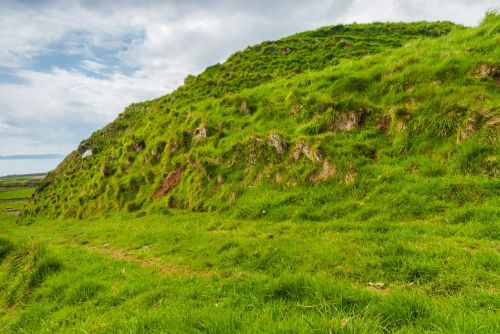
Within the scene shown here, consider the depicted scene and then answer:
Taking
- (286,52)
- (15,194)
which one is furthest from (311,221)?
(15,194)

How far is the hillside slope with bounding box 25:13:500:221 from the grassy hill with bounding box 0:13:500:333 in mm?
78

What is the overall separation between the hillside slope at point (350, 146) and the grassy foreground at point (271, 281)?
1.57 metres

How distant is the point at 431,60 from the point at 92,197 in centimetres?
3125

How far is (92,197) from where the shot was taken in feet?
101

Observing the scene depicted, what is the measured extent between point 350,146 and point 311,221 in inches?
179

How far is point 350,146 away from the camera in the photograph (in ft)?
48.5

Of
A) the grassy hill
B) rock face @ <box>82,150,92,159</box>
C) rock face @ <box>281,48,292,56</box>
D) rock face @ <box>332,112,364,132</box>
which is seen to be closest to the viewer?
the grassy hill

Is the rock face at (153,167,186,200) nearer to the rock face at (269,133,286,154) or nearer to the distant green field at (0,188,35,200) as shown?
the rock face at (269,133,286,154)

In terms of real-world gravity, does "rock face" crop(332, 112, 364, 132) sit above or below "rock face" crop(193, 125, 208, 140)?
below

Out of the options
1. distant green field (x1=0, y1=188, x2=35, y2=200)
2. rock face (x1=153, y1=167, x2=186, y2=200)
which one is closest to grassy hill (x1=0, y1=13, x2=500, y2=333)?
rock face (x1=153, y1=167, x2=186, y2=200)

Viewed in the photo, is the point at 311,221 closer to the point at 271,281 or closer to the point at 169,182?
the point at 271,281

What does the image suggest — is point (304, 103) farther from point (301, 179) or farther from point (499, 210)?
point (499, 210)

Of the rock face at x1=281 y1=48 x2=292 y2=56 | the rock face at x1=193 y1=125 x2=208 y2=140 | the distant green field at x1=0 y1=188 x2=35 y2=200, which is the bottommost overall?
the distant green field at x1=0 y1=188 x2=35 y2=200

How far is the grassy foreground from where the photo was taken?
4785mm
